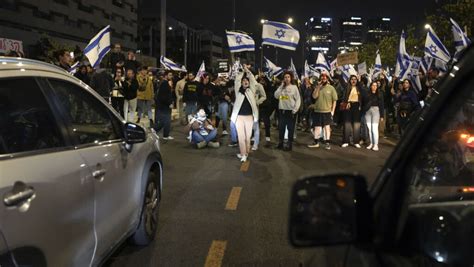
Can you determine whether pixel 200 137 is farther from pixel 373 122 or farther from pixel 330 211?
pixel 330 211

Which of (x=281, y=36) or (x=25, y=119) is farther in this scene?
(x=281, y=36)

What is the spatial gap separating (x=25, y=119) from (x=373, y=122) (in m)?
11.2

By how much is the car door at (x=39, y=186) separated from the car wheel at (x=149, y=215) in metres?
1.53

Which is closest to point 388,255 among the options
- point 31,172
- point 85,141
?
point 31,172

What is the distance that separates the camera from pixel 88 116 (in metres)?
4.61

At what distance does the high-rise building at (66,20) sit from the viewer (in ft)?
210

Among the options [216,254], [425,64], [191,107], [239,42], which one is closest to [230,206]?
[216,254]

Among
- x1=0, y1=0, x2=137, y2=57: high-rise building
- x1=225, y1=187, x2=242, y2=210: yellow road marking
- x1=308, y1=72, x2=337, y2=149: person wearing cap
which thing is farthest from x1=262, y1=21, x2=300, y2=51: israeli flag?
x1=0, y1=0, x2=137, y2=57: high-rise building

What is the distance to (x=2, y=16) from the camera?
6388 cm

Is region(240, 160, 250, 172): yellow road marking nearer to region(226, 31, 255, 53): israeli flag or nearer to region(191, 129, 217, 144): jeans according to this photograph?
region(191, 129, 217, 144): jeans

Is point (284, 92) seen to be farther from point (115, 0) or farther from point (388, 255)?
point (115, 0)

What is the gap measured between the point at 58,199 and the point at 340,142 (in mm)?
12467

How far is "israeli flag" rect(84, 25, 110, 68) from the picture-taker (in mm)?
13219

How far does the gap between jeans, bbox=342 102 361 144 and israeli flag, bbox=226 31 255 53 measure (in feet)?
17.3
